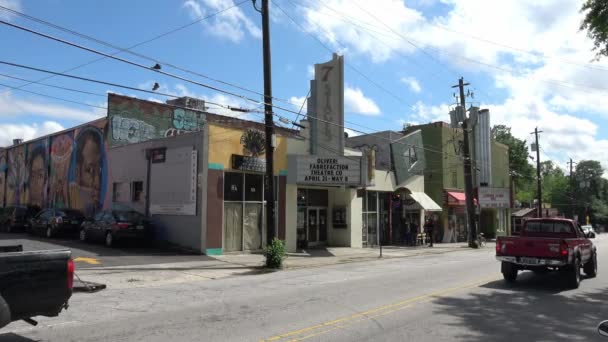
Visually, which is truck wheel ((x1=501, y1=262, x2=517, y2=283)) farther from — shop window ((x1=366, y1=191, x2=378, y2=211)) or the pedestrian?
the pedestrian

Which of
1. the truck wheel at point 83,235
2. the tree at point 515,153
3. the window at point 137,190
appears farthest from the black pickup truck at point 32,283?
the tree at point 515,153

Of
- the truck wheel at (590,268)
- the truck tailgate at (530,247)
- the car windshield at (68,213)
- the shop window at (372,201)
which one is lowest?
the truck wheel at (590,268)

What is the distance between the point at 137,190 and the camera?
2409 centimetres

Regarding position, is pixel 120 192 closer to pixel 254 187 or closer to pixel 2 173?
pixel 254 187

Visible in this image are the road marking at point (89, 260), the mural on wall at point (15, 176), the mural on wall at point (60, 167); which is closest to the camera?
the road marking at point (89, 260)

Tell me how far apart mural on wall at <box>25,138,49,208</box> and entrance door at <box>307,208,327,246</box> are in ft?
62.2

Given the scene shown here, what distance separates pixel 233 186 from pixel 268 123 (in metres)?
4.31

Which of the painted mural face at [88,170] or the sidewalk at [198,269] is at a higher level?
the painted mural face at [88,170]

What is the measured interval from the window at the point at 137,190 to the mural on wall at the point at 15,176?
17342 mm

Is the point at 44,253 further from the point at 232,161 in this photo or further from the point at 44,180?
the point at 44,180

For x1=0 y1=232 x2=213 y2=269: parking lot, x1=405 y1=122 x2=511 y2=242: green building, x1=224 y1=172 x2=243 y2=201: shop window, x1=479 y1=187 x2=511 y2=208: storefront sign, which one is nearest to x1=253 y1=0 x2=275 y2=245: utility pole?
x1=0 y1=232 x2=213 y2=269: parking lot

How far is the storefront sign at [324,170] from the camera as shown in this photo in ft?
76.4

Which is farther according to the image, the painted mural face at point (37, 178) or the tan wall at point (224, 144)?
the painted mural face at point (37, 178)

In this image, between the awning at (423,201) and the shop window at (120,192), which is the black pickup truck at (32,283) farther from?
the awning at (423,201)
